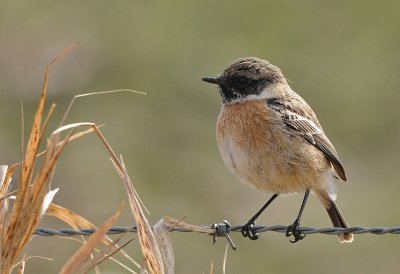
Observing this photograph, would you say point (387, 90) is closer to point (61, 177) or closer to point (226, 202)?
point (226, 202)

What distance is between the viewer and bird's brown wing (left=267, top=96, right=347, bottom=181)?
7.49 metres

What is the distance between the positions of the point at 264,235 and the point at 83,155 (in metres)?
2.44

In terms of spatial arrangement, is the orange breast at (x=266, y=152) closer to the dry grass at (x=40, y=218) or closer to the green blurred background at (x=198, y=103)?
the dry grass at (x=40, y=218)

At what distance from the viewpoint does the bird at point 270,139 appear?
7.23m

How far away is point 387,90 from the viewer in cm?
1384

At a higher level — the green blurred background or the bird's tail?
the bird's tail

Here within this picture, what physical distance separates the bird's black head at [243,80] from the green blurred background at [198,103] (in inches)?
106

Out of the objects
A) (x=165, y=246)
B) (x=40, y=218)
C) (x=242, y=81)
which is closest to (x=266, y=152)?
(x=242, y=81)

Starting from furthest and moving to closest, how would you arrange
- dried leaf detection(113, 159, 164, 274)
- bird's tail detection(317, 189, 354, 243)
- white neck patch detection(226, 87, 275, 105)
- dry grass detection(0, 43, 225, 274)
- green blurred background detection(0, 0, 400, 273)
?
green blurred background detection(0, 0, 400, 273), bird's tail detection(317, 189, 354, 243), white neck patch detection(226, 87, 275, 105), dried leaf detection(113, 159, 164, 274), dry grass detection(0, 43, 225, 274)

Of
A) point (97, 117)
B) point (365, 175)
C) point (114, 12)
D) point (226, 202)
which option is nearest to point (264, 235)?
point (226, 202)

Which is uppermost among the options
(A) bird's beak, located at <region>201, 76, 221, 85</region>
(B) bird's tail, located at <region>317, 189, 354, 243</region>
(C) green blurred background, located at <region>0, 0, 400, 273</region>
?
(A) bird's beak, located at <region>201, 76, 221, 85</region>

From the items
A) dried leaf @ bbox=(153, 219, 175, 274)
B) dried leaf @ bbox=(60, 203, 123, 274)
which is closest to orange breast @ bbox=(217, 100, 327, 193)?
dried leaf @ bbox=(153, 219, 175, 274)

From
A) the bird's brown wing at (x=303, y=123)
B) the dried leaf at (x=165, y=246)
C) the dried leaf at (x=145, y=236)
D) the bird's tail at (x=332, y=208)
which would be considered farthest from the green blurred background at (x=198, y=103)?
the dried leaf at (x=145, y=236)

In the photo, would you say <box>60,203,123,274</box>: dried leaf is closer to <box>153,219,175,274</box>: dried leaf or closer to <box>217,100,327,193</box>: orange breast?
<box>153,219,175,274</box>: dried leaf
